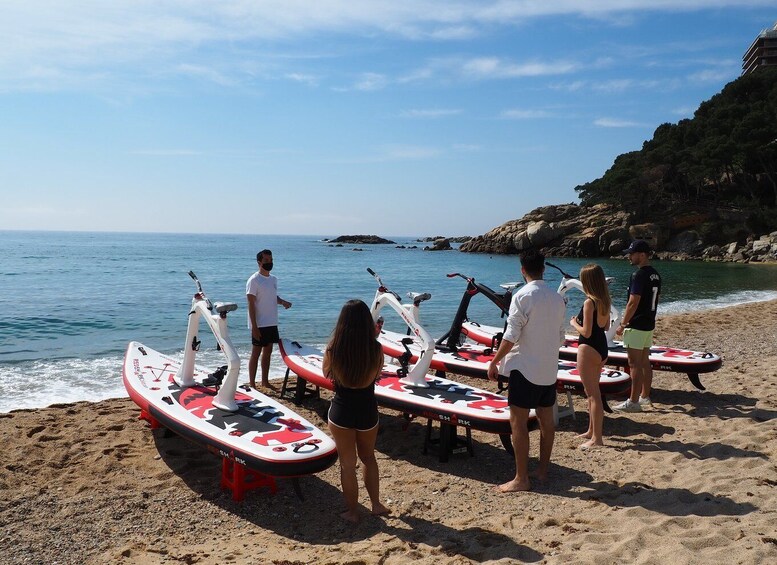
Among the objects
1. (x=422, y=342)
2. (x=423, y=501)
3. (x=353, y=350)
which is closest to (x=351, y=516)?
(x=423, y=501)

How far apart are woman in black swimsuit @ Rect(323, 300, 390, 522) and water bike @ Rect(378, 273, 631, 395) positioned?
2.72m

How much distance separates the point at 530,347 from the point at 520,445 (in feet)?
3.00

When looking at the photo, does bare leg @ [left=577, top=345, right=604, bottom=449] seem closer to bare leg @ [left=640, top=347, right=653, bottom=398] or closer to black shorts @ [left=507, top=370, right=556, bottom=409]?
black shorts @ [left=507, top=370, right=556, bottom=409]

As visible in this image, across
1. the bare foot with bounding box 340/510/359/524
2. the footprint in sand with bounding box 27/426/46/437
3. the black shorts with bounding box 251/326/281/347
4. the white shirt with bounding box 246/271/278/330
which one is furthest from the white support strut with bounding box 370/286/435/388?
the footprint in sand with bounding box 27/426/46/437

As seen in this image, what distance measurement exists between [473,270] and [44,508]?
4933cm

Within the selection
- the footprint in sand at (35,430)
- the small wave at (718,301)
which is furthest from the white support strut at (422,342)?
the small wave at (718,301)

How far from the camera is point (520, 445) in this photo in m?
5.26

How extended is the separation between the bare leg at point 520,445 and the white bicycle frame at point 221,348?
116 inches

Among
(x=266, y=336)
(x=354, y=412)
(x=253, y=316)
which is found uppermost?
(x=253, y=316)

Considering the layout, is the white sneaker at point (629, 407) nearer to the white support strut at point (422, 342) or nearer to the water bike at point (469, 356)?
the water bike at point (469, 356)

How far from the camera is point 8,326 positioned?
18.2 m

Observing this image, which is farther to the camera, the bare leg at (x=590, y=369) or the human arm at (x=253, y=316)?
the human arm at (x=253, y=316)

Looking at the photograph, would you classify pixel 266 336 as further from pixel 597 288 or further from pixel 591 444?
pixel 597 288

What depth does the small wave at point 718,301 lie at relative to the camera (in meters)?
22.9
